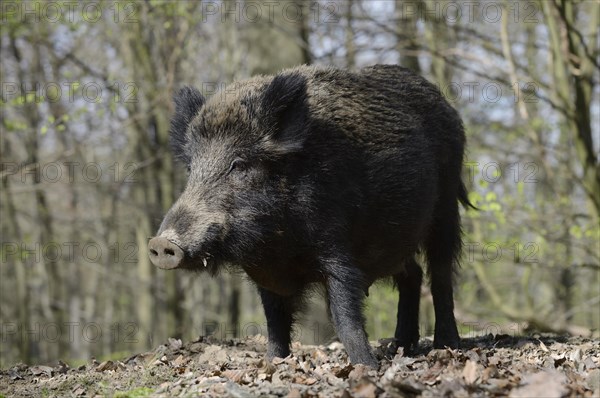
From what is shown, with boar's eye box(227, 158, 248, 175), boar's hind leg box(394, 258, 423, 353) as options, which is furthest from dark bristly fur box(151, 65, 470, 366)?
boar's hind leg box(394, 258, 423, 353)

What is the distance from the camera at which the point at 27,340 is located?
15188mm

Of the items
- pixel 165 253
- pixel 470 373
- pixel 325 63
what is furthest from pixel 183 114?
pixel 325 63

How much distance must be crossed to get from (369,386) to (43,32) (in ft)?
37.4

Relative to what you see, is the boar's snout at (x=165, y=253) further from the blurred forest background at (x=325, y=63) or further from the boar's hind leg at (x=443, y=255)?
the boar's hind leg at (x=443, y=255)

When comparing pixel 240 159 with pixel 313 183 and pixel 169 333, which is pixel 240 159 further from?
pixel 169 333

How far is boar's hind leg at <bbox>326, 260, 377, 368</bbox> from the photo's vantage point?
16.6 feet

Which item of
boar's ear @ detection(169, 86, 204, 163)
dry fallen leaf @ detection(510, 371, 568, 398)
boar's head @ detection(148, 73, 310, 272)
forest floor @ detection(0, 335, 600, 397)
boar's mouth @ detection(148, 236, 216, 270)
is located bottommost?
forest floor @ detection(0, 335, 600, 397)

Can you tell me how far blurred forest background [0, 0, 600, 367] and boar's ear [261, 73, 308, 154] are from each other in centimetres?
158

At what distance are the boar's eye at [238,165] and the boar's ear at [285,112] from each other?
8.4 inches

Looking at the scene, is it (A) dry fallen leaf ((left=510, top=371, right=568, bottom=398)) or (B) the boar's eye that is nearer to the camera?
(A) dry fallen leaf ((left=510, top=371, right=568, bottom=398))

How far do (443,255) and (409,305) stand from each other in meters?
0.57

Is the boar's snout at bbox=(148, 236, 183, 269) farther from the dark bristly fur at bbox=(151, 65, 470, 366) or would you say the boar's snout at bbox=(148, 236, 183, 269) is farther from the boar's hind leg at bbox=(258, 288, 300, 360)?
the boar's hind leg at bbox=(258, 288, 300, 360)

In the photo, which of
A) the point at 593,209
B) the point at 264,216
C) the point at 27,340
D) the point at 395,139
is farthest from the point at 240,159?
the point at 27,340

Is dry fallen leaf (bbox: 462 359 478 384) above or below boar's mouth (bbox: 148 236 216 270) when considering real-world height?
below
